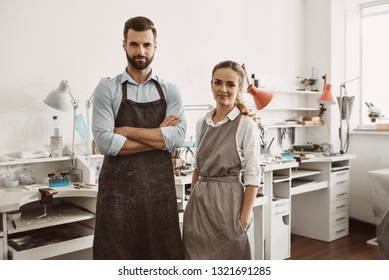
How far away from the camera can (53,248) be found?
2229mm

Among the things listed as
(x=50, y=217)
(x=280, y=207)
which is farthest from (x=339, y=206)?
(x=50, y=217)

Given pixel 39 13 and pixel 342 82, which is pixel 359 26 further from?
pixel 39 13

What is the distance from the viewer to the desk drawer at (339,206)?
13.5ft

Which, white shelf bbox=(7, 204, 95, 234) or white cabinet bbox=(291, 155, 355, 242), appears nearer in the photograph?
white shelf bbox=(7, 204, 95, 234)

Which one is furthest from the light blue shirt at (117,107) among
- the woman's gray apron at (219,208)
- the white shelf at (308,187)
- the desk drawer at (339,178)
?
the desk drawer at (339,178)

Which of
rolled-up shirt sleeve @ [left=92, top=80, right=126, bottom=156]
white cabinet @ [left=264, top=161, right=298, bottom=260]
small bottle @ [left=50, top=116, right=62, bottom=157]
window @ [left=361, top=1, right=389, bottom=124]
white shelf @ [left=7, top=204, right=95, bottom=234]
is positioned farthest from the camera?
window @ [left=361, top=1, right=389, bottom=124]

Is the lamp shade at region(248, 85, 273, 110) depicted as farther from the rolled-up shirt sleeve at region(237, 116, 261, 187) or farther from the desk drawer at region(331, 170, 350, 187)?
the desk drawer at region(331, 170, 350, 187)

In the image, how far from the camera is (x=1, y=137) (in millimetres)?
2664

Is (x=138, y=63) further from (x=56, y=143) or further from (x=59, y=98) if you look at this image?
(x=56, y=143)

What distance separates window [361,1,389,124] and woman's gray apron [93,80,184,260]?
328 cm

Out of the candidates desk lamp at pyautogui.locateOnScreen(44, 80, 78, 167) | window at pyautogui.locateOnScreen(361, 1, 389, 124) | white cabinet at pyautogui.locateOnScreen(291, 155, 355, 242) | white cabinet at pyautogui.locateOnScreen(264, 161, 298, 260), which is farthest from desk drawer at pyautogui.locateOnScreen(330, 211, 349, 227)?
desk lamp at pyautogui.locateOnScreen(44, 80, 78, 167)

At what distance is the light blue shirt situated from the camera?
5.86 feet

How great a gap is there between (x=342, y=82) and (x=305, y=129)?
0.66m

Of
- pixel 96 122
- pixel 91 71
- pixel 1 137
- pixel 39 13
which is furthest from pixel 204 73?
pixel 96 122
